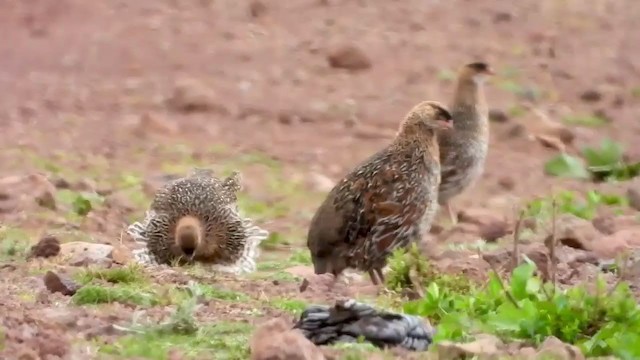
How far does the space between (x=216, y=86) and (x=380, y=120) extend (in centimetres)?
199

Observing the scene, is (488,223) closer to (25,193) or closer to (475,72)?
(475,72)

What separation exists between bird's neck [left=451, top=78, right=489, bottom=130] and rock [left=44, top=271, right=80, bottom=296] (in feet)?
20.1

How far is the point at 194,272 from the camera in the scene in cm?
896

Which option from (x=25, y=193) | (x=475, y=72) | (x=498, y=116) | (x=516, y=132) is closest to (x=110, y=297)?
(x=25, y=193)

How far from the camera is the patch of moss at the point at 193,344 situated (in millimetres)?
5898

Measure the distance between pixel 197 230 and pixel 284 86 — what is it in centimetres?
771

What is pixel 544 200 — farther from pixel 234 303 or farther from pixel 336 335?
pixel 336 335

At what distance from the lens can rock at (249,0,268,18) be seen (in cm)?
2066

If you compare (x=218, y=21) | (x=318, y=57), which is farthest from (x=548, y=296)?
(x=218, y=21)

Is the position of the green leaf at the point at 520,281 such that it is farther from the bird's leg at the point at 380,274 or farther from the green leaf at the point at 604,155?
the green leaf at the point at 604,155

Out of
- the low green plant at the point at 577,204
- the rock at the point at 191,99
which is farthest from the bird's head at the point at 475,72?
the rock at the point at 191,99

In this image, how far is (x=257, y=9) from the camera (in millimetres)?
20703

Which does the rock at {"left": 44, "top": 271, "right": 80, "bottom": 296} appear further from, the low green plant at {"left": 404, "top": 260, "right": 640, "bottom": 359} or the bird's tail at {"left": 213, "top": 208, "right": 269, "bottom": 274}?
the bird's tail at {"left": 213, "top": 208, "right": 269, "bottom": 274}

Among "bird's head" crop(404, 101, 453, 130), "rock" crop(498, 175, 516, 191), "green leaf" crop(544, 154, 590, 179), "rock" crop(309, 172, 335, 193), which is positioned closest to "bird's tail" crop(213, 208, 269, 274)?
"bird's head" crop(404, 101, 453, 130)
